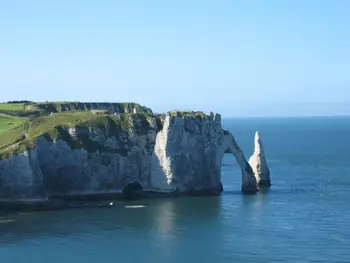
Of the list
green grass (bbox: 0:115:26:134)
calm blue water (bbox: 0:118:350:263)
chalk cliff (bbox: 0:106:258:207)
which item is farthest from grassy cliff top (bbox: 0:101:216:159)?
calm blue water (bbox: 0:118:350:263)

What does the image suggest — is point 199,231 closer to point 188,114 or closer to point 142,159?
point 142,159

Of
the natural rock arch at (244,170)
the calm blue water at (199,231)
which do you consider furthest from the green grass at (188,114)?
the calm blue water at (199,231)

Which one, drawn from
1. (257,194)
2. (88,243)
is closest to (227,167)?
(257,194)

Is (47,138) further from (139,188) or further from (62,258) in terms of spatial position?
(62,258)

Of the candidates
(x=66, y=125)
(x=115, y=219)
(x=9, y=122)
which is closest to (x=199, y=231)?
(x=115, y=219)

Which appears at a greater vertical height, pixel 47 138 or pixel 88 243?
pixel 47 138

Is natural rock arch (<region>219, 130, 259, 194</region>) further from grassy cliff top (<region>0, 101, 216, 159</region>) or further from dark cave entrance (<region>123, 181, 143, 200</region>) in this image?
dark cave entrance (<region>123, 181, 143, 200</region>)

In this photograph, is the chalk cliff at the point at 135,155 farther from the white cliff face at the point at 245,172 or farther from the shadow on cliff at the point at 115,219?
the shadow on cliff at the point at 115,219
